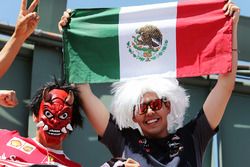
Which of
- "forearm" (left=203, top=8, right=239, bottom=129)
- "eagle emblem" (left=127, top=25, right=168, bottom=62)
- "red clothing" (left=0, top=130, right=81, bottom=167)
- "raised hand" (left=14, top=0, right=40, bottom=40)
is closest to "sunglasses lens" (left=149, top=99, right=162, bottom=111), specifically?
"forearm" (left=203, top=8, right=239, bottom=129)

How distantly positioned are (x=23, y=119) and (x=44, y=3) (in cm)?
83

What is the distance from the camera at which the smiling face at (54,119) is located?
336 centimetres

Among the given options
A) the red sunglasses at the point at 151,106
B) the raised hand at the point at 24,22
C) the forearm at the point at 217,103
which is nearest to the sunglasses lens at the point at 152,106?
the red sunglasses at the point at 151,106

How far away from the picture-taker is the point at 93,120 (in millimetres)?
3477

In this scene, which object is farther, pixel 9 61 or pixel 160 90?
pixel 160 90

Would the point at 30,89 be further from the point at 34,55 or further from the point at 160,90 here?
the point at 160,90

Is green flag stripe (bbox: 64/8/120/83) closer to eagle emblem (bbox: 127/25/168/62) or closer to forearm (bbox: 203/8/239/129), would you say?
eagle emblem (bbox: 127/25/168/62)

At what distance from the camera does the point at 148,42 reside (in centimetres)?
380

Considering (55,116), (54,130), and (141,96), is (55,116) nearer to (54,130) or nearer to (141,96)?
(54,130)

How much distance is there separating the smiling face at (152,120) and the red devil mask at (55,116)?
1.16ft

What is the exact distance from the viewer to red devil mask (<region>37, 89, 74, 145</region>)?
3365 mm

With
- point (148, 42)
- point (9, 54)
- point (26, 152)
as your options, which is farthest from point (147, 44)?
point (26, 152)

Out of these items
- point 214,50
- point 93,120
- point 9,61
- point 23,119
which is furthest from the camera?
point 23,119

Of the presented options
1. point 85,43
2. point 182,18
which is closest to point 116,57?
point 85,43
